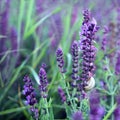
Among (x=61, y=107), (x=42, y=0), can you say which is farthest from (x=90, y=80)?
(x=42, y=0)

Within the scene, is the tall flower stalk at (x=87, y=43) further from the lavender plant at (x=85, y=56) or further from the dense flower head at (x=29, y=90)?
the dense flower head at (x=29, y=90)

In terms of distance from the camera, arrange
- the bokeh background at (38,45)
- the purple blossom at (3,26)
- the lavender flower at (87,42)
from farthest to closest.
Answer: the purple blossom at (3,26), the bokeh background at (38,45), the lavender flower at (87,42)

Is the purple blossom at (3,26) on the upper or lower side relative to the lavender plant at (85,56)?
upper

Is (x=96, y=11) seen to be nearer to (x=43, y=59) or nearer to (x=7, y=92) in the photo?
(x=43, y=59)

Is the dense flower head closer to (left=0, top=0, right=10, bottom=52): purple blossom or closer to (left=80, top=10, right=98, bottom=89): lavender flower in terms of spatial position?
(left=80, top=10, right=98, bottom=89): lavender flower

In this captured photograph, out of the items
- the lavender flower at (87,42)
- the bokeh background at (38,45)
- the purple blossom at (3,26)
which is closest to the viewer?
the lavender flower at (87,42)

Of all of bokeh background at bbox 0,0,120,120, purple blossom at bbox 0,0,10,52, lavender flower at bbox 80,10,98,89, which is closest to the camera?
lavender flower at bbox 80,10,98,89

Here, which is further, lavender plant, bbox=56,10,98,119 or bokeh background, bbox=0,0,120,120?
bokeh background, bbox=0,0,120,120

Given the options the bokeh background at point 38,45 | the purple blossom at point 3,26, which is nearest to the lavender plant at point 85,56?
the bokeh background at point 38,45

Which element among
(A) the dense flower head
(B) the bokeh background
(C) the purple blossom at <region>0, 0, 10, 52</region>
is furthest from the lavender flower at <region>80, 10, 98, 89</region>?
(C) the purple blossom at <region>0, 0, 10, 52</region>

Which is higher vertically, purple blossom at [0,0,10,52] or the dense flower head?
purple blossom at [0,0,10,52]

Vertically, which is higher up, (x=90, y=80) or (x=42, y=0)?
(x=42, y=0)
